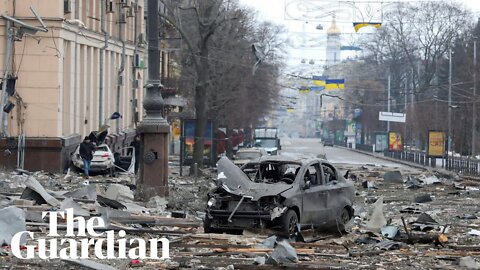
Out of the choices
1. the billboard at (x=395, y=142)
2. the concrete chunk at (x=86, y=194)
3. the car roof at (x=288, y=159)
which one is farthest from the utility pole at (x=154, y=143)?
the billboard at (x=395, y=142)

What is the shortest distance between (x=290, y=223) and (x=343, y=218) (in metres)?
2.59

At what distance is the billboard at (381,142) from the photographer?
295 ft

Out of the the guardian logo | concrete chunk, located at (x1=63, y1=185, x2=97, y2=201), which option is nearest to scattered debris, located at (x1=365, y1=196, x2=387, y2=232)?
the the guardian logo

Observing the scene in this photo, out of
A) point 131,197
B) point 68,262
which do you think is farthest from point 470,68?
point 68,262

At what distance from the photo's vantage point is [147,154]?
25094mm

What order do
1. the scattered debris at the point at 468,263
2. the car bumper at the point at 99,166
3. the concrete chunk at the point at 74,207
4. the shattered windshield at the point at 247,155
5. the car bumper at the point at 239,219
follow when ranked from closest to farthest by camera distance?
the scattered debris at the point at 468,263, the car bumper at the point at 239,219, the concrete chunk at the point at 74,207, the car bumper at the point at 99,166, the shattered windshield at the point at 247,155

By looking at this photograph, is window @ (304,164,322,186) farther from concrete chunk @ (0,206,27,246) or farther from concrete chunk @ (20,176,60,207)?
concrete chunk @ (0,206,27,246)

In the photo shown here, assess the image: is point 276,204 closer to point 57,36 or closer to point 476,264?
point 476,264

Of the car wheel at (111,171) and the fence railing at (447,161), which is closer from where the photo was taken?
the car wheel at (111,171)

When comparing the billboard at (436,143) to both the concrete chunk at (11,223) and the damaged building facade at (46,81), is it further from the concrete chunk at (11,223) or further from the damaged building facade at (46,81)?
the concrete chunk at (11,223)

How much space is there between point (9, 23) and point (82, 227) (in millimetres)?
22223

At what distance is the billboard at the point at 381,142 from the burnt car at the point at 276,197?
7071 centimetres

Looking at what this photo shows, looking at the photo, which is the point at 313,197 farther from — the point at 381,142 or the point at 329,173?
the point at 381,142

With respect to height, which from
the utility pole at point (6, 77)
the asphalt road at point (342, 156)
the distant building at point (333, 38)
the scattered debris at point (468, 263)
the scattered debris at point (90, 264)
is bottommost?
the asphalt road at point (342, 156)
